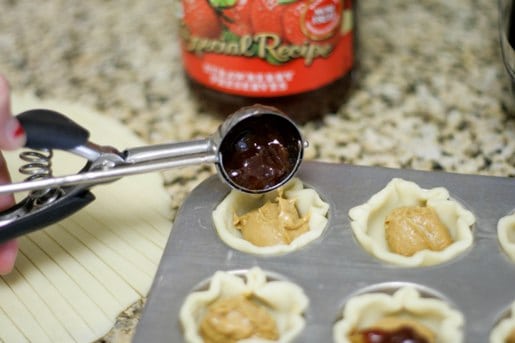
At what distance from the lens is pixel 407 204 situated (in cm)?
108

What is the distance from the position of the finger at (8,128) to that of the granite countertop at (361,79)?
41cm

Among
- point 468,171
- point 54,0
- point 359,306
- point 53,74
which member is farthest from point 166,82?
point 359,306

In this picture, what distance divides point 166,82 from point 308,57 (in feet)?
1.59

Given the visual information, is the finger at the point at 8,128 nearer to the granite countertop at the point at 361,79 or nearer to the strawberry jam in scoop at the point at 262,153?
the strawberry jam in scoop at the point at 262,153

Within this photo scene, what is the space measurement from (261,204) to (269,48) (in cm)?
31

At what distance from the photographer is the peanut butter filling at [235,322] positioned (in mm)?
870

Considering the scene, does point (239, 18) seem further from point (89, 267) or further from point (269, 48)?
point (89, 267)

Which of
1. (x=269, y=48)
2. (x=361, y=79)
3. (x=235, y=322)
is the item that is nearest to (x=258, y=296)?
(x=235, y=322)

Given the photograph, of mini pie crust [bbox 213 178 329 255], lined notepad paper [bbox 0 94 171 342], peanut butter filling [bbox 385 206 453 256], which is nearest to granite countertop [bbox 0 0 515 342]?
lined notepad paper [bbox 0 94 171 342]

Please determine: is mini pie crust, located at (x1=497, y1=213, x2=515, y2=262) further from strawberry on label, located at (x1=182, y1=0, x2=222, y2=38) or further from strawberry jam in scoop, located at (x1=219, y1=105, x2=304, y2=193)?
strawberry on label, located at (x1=182, y1=0, x2=222, y2=38)

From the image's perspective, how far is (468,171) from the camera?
1.29m

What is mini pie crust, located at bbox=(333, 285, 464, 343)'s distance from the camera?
855 mm

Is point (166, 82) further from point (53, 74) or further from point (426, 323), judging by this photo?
point (426, 323)

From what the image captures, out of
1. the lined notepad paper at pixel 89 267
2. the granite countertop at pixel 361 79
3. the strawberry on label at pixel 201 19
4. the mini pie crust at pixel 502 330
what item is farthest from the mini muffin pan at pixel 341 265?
the strawberry on label at pixel 201 19
